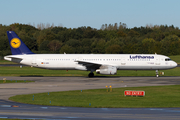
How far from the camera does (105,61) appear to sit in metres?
50.0

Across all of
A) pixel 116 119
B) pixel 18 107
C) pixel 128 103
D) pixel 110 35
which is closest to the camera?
pixel 116 119

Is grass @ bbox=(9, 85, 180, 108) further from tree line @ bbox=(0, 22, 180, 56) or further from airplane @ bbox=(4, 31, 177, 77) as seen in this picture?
tree line @ bbox=(0, 22, 180, 56)

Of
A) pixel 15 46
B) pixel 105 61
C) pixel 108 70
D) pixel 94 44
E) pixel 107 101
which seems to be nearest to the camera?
pixel 107 101

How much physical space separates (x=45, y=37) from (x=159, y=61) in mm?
114109

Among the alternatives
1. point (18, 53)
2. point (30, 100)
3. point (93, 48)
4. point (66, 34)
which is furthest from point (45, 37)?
point (30, 100)

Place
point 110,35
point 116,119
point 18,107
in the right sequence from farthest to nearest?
point 110,35, point 18,107, point 116,119

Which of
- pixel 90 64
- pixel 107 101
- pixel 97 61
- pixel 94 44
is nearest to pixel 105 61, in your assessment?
pixel 97 61

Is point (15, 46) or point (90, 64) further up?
point (15, 46)

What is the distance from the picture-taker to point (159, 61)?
164 ft

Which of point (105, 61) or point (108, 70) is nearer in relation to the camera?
point (108, 70)

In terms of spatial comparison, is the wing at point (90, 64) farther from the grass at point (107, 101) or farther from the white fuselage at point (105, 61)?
the grass at point (107, 101)

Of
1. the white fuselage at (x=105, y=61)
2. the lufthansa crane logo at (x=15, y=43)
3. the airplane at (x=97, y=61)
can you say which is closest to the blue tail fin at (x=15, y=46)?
the lufthansa crane logo at (x=15, y=43)

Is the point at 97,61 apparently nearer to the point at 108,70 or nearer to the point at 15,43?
the point at 108,70

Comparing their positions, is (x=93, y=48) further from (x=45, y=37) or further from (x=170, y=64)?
(x=170, y=64)
